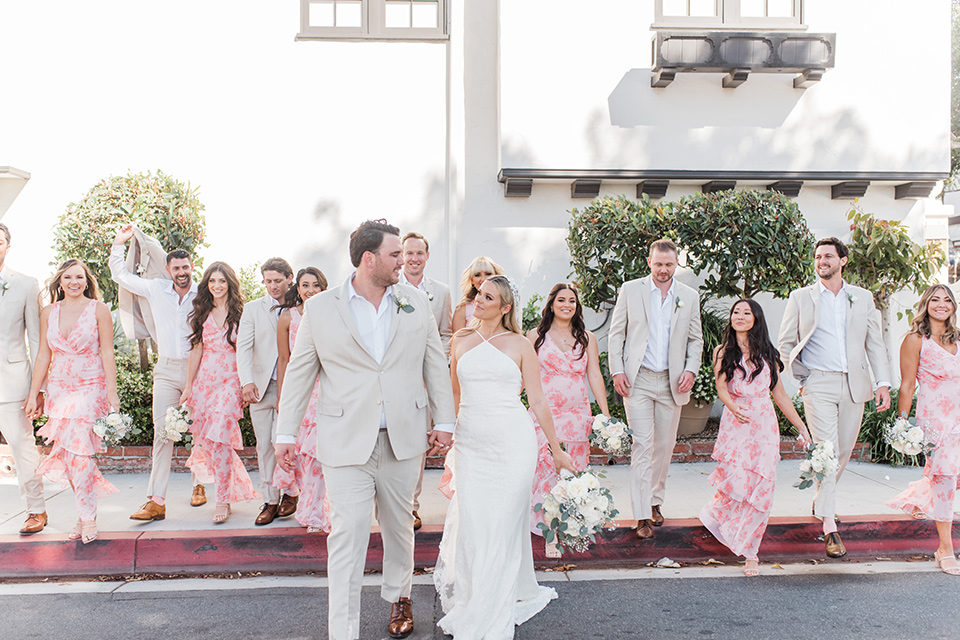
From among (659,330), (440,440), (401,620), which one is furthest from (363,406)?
(659,330)

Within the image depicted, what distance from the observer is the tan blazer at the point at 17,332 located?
5816 millimetres

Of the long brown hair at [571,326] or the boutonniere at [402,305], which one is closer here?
the boutonniere at [402,305]

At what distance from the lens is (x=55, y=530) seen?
5.77m

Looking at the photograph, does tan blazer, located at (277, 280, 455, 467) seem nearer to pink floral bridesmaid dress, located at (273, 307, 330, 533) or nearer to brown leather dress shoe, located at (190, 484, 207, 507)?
pink floral bridesmaid dress, located at (273, 307, 330, 533)

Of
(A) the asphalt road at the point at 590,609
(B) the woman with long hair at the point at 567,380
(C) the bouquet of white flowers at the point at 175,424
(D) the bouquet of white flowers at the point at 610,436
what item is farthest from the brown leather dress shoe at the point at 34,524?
(D) the bouquet of white flowers at the point at 610,436

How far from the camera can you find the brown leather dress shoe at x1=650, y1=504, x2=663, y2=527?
5773 millimetres

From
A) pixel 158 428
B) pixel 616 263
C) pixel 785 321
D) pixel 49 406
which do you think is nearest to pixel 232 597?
pixel 158 428

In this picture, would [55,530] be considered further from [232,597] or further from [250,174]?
[250,174]

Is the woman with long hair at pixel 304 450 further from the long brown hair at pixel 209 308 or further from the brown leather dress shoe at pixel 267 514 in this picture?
the long brown hair at pixel 209 308

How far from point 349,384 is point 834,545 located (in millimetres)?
4021

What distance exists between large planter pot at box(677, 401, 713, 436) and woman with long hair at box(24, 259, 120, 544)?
19.7 ft

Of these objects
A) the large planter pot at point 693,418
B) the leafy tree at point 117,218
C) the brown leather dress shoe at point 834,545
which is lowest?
the brown leather dress shoe at point 834,545

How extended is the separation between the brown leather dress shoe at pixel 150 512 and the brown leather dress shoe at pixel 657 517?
4.03 meters

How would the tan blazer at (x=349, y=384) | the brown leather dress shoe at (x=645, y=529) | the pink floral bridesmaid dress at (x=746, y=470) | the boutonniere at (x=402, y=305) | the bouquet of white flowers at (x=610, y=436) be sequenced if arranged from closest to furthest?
the tan blazer at (x=349, y=384) → the boutonniere at (x=402, y=305) → the pink floral bridesmaid dress at (x=746, y=470) → the bouquet of white flowers at (x=610, y=436) → the brown leather dress shoe at (x=645, y=529)
